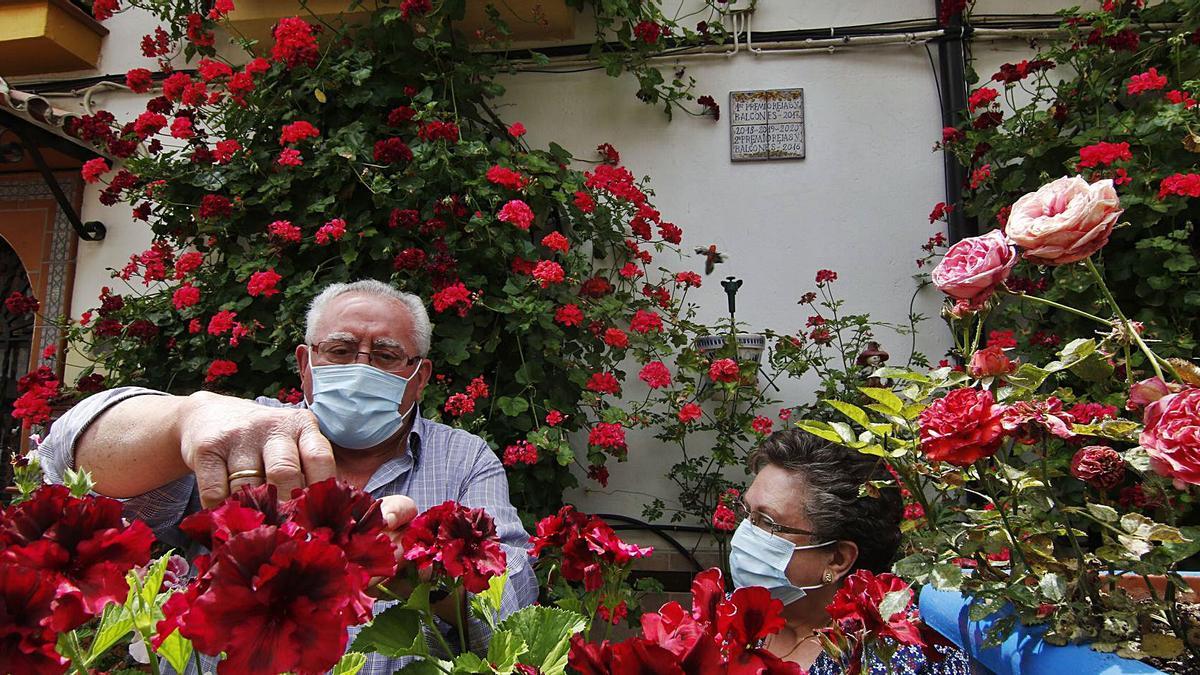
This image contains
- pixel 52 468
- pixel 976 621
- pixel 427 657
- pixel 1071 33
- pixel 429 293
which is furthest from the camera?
pixel 1071 33

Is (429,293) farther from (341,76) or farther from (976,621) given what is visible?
(976,621)

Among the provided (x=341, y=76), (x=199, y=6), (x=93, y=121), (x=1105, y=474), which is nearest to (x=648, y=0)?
(x=341, y=76)

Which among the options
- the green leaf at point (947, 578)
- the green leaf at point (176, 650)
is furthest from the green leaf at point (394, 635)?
the green leaf at point (947, 578)

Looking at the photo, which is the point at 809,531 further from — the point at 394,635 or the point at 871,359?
the point at 394,635

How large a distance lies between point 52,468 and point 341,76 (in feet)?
7.87

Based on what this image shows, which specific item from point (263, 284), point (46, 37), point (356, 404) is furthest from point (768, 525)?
point (46, 37)

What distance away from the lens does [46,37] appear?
387 centimetres

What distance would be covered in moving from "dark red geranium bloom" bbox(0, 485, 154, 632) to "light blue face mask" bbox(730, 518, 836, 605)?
159 centimetres

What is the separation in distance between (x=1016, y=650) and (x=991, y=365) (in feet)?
0.90

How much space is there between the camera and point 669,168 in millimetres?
3695

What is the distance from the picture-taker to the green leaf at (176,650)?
21.1 inches

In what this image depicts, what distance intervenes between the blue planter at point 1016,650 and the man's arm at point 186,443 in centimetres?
67

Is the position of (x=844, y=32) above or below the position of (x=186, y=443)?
above

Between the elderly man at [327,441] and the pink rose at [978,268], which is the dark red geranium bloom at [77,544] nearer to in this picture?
the elderly man at [327,441]
